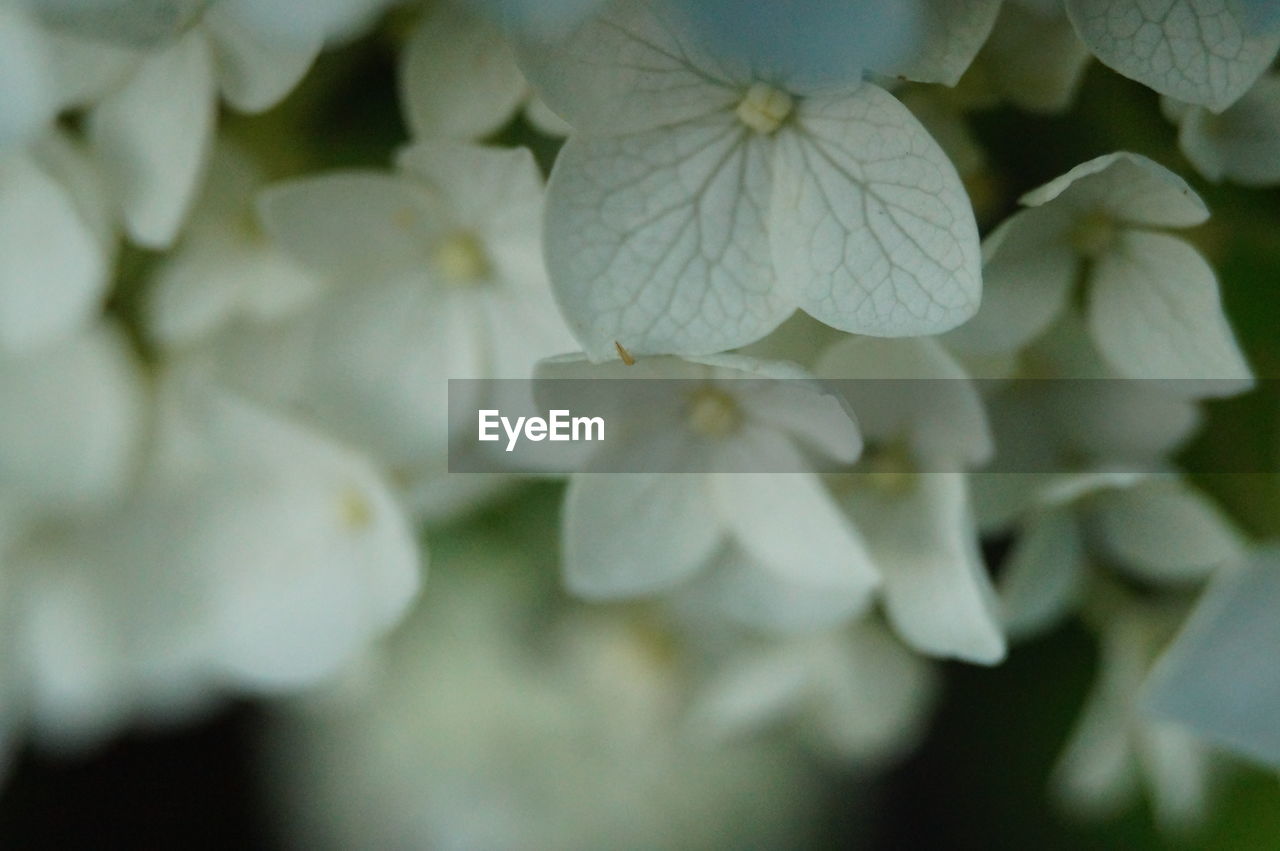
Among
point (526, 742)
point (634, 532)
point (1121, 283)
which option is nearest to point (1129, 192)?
point (1121, 283)

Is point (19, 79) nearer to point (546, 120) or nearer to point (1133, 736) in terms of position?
point (546, 120)

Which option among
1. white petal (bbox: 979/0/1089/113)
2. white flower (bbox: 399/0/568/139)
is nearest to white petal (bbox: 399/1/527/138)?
white flower (bbox: 399/0/568/139)

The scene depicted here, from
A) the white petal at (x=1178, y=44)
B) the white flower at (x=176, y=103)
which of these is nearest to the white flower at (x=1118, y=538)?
the white petal at (x=1178, y=44)

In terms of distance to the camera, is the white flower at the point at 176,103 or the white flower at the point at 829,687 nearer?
the white flower at the point at 176,103

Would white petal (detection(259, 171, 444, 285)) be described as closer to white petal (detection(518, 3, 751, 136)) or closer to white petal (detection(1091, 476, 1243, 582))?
white petal (detection(518, 3, 751, 136))

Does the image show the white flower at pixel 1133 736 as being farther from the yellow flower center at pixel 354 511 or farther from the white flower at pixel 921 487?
the yellow flower center at pixel 354 511

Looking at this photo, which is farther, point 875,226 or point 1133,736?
point 1133,736

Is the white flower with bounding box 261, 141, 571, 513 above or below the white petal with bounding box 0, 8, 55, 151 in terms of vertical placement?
below
